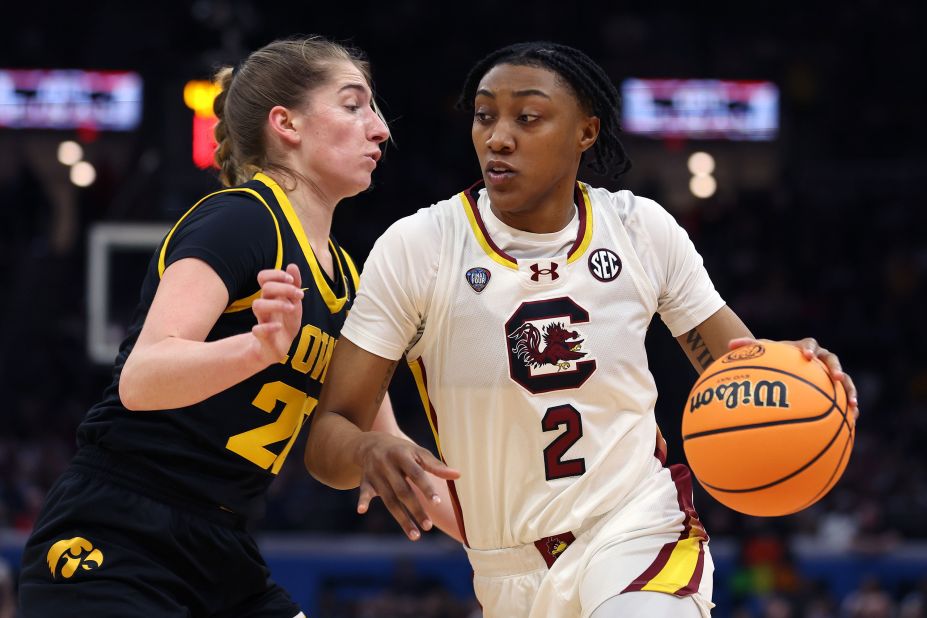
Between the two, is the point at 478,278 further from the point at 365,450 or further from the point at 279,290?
the point at 279,290

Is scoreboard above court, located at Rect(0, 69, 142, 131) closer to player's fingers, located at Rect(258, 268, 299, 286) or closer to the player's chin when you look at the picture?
the player's chin

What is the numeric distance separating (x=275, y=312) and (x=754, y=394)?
1298 mm

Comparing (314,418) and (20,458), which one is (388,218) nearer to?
(20,458)

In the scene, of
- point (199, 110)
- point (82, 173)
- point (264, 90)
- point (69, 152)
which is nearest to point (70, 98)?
point (82, 173)

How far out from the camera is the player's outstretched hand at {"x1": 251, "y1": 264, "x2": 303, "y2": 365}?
301 cm

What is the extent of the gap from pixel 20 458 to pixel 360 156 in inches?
441

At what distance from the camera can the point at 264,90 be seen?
3.88 meters

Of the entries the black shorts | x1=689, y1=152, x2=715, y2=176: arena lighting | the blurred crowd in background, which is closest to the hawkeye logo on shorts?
the black shorts

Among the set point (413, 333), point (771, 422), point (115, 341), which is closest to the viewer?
point (771, 422)

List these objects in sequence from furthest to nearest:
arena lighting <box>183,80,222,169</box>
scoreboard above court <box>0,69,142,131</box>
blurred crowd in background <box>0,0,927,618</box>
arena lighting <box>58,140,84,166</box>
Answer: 1. arena lighting <box>58,140,84,166</box>
2. scoreboard above court <box>0,69,142,131</box>
3. blurred crowd in background <box>0,0,927,618</box>
4. arena lighting <box>183,80,222,169</box>

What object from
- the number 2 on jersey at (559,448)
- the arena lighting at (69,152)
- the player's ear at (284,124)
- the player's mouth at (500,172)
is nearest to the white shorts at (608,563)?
the number 2 on jersey at (559,448)

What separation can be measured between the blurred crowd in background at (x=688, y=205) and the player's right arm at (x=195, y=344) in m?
8.81

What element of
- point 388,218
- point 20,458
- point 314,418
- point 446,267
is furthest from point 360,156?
point 388,218

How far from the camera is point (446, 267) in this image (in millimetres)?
3605
